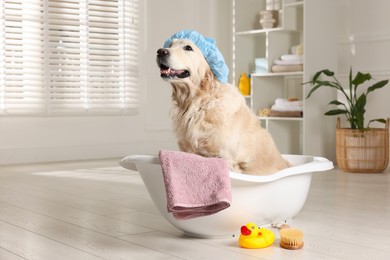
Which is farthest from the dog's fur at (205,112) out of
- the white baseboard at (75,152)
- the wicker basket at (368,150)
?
the white baseboard at (75,152)

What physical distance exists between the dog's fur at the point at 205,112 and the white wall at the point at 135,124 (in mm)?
3102

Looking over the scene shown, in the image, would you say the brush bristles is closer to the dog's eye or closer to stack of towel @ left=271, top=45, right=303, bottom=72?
the dog's eye

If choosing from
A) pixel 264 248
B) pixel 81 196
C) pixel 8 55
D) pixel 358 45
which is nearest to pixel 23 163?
pixel 8 55

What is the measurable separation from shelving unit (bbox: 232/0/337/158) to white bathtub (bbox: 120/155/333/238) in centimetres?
254

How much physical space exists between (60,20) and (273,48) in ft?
6.34

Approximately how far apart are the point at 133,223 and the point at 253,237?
0.68 meters

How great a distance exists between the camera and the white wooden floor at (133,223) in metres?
1.99

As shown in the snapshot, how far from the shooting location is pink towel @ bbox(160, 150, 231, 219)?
1.92 metres

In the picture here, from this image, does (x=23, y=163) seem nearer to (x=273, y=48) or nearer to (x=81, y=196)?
(x=81, y=196)

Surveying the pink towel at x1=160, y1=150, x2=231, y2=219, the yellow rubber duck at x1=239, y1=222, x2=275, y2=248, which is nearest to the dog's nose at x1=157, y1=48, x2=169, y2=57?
the pink towel at x1=160, y1=150, x2=231, y2=219

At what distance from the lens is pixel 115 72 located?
5609 millimetres

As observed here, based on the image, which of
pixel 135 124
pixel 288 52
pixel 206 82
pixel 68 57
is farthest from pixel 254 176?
pixel 135 124

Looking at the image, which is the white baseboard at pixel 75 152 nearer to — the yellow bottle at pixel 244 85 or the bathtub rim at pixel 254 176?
the yellow bottle at pixel 244 85

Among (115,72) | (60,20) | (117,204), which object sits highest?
(60,20)
